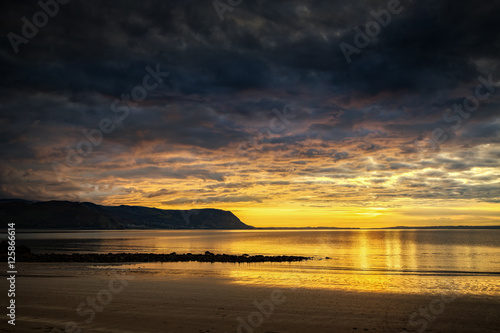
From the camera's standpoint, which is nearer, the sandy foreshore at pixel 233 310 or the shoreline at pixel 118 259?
the sandy foreshore at pixel 233 310

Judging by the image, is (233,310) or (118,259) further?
(118,259)

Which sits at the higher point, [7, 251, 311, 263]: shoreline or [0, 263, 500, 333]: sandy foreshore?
[0, 263, 500, 333]: sandy foreshore

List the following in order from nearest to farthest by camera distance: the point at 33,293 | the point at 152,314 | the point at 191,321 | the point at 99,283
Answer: the point at 191,321
the point at 152,314
the point at 33,293
the point at 99,283

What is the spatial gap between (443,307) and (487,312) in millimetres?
2115

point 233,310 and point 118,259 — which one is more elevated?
point 233,310

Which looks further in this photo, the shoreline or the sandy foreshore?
the shoreline

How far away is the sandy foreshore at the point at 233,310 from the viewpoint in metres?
14.7

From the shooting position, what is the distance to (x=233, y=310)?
1775 cm

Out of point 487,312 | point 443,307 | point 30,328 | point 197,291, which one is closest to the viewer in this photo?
point 30,328

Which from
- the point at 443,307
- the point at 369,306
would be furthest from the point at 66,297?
the point at 443,307

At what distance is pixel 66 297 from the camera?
813 inches

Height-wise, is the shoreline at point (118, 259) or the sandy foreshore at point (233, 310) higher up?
the sandy foreshore at point (233, 310)

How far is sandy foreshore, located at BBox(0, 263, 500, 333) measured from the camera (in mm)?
14727

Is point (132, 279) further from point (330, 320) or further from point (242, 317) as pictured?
point (330, 320)
